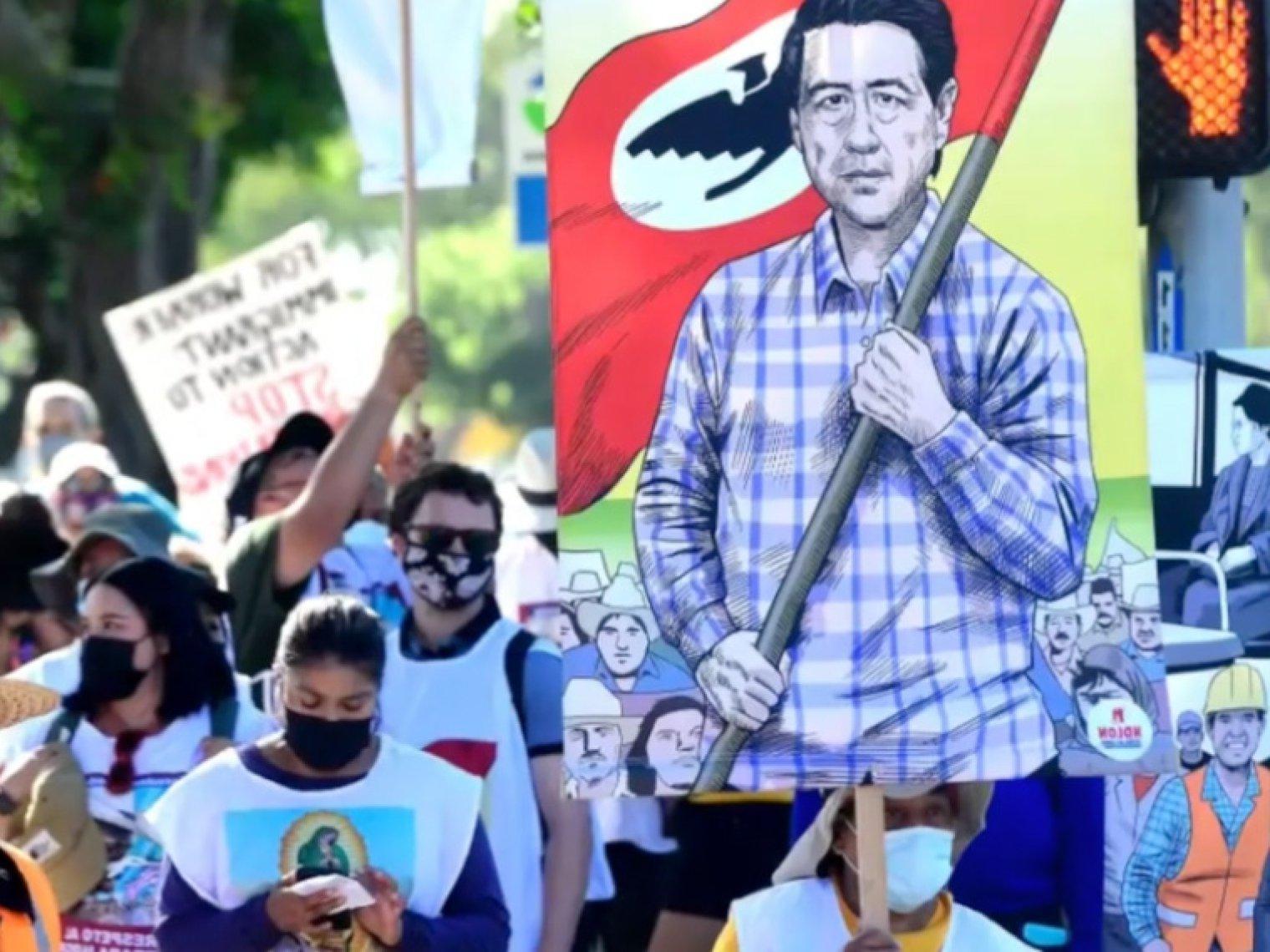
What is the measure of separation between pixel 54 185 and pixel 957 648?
14363 millimetres

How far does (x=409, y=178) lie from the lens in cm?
844

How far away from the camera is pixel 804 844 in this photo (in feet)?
20.3

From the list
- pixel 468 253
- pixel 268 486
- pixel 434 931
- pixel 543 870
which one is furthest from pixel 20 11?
pixel 468 253

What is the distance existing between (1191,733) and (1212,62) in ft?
4.57

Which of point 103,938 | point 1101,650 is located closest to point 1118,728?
point 1101,650

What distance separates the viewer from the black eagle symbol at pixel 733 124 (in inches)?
228

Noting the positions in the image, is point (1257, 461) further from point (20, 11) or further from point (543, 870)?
point (20, 11)

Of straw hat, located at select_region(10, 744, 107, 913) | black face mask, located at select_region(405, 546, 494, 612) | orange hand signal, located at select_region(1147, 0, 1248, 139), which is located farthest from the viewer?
black face mask, located at select_region(405, 546, 494, 612)

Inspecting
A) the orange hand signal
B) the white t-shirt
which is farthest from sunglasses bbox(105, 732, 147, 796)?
the orange hand signal

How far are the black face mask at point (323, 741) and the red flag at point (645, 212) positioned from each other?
93cm

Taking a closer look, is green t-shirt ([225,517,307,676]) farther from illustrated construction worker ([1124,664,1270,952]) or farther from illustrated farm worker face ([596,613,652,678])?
illustrated farm worker face ([596,613,652,678])

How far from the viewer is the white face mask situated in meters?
6.10

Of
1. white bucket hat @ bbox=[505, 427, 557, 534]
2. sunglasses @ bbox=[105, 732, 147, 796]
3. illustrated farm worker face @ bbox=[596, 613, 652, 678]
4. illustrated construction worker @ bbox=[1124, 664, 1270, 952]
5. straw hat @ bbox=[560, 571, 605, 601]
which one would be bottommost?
illustrated construction worker @ bbox=[1124, 664, 1270, 952]

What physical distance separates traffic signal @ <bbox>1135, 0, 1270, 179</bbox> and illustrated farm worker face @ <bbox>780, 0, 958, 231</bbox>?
123cm
